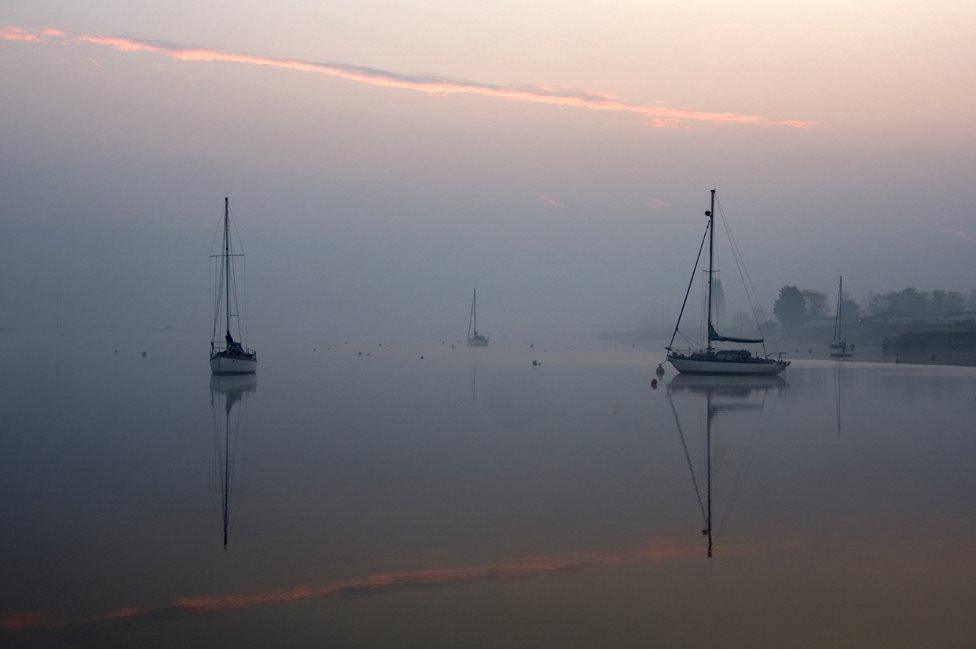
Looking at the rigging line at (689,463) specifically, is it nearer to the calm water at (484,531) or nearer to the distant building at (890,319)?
the calm water at (484,531)

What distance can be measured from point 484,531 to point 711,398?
3528cm

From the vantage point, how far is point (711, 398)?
2014 inches

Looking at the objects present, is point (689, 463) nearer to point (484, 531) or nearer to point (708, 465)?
point (708, 465)

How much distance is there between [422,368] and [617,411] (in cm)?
4517

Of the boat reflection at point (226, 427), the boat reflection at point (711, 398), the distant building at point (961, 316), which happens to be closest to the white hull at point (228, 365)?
the boat reflection at point (226, 427)

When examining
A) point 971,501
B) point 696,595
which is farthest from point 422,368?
point 696,595

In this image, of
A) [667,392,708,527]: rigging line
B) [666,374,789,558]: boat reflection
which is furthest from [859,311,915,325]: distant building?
[667,392,708,527]: rigging line

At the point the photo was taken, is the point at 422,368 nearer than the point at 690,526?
No

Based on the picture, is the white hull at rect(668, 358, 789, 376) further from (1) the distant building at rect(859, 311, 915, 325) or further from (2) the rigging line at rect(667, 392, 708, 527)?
(1) the distant building at rect(859, 311, 915, 325)

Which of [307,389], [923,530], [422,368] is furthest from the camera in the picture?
[422,368]

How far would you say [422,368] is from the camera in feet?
284

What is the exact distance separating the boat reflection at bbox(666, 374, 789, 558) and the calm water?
0.82 feet

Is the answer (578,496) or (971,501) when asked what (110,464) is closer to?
(578,496)

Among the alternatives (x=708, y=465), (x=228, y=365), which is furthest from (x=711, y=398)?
(x=228, y=365)
